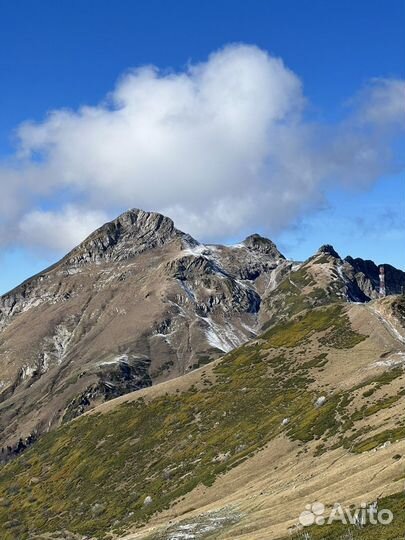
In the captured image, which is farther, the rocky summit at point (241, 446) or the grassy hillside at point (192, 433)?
the grassy hillside at point (192, 433)

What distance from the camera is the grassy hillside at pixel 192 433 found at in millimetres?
104500

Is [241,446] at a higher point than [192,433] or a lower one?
lower

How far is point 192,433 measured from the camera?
135m

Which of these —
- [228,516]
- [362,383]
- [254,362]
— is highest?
[254,362]

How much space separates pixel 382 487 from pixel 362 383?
64.3 meters

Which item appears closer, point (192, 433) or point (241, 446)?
point (241, 446)

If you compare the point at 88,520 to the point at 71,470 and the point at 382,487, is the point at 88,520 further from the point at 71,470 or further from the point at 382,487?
the point at 382,487

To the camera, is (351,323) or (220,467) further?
(351,323)

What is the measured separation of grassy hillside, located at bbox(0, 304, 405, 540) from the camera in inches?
4114

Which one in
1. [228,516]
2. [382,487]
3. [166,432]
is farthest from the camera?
[166,432]

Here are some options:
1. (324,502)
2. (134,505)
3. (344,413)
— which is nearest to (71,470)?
(134,505)

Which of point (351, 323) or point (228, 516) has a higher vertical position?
point (351, 323)

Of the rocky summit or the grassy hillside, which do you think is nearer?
the rocky summit

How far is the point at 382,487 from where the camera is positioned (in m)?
54.8
